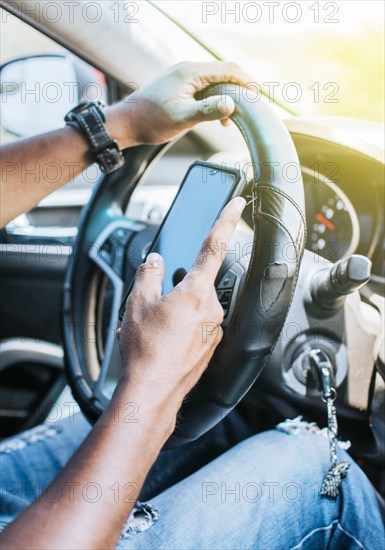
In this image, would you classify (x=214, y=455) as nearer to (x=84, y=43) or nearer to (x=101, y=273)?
(x=101, y=273)

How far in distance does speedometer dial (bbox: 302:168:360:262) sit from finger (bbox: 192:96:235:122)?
305mm

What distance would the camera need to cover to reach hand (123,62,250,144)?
44.6 inches

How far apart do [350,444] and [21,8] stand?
1212mm

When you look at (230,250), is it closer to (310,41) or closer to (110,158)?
(110,158)

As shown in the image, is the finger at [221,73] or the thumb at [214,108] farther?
the finger at [221,73]

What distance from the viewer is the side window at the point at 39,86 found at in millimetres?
1857

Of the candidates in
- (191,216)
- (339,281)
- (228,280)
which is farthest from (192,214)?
(339,281)

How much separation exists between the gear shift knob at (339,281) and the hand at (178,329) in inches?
8.2

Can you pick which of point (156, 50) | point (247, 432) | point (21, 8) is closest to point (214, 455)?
point (247, 432)

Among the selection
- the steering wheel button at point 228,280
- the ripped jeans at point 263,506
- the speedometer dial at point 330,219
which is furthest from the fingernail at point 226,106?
the ripped jeans at point 263,506

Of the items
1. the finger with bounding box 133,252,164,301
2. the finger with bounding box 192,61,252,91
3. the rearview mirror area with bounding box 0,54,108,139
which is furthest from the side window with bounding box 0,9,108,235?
the finger with bounding box 133,252,164,301

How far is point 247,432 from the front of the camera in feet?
4.26

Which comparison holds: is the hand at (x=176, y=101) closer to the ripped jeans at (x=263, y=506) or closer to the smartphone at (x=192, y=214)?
the smartphone at (x=192, y=214)

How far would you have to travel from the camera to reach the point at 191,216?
1.00 metres
